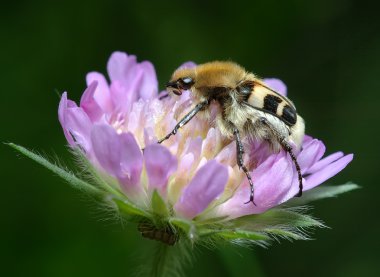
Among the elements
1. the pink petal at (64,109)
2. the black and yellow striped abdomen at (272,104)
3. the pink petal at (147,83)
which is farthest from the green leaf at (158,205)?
the pink petal at (147,83)

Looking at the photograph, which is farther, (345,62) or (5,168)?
(345,62)

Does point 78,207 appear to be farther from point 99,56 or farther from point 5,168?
point 99,56

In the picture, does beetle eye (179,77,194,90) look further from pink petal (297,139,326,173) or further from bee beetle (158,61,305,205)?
pink petal (297,139,326,173)

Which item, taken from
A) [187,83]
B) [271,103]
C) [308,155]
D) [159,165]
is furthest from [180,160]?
[308,155]

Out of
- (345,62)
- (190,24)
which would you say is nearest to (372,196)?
(345,62)

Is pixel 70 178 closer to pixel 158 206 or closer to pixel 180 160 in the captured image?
pixel 158 206

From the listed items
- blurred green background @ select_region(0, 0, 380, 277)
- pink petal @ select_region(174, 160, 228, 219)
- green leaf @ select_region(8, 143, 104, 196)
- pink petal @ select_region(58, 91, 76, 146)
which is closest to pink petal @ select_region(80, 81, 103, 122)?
pink petal @ select_region(58, 91, 76, 146)
